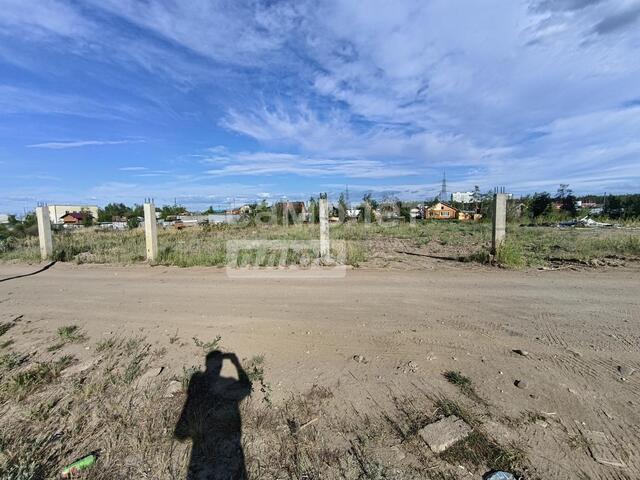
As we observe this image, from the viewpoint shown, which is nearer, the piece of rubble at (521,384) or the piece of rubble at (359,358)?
the piece of rubble at (521,384)

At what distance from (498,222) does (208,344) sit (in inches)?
292

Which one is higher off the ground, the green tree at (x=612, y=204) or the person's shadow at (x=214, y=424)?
the green tree at (x=612, y=204)

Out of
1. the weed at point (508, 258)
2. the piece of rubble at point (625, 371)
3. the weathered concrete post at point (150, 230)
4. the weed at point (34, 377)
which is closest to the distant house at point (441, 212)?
the weed at point (508, 258)

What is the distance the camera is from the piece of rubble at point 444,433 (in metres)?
2.08

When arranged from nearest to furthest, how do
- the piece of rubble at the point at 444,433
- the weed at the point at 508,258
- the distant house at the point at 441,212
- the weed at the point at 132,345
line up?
the piece of rubble at the point at 444,433
the weed at the point at 132,345
the weed at the point at 508,258
the distant house at the point at 441,212

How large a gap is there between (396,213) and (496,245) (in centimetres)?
2476

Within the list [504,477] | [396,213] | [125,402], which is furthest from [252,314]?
[396,213]

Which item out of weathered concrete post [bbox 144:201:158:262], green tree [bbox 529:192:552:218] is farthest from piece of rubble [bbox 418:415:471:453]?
green tree [bbox 529:192:552:218]

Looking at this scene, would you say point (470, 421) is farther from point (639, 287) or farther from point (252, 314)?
point (639, 287)

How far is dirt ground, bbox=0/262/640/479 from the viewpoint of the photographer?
2322mm

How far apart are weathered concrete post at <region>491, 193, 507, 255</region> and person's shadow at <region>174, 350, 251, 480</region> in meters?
7.13

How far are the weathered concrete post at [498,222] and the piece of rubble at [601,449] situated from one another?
634 cm

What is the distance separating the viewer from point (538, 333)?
12.4ft

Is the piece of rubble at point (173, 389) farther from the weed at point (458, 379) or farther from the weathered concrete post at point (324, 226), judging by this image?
the weathered concrete post at point (324, 226)
